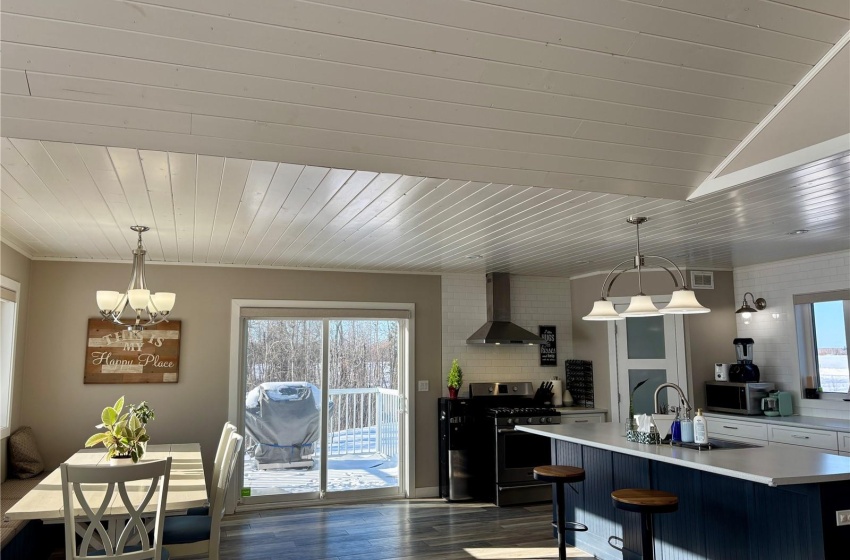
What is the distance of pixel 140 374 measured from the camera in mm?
5711

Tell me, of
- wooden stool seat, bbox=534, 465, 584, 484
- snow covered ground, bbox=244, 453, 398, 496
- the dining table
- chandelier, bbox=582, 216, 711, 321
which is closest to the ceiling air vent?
chandelier, bbox=582, 216, 711, 321

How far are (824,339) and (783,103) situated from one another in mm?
3554

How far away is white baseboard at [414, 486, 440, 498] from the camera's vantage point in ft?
21.3

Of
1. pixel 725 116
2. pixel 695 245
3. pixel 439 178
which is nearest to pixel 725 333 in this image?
pixel 695 245

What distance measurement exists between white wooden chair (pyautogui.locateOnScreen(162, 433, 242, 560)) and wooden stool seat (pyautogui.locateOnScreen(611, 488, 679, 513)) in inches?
89.5

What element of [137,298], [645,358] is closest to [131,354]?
[137,298]

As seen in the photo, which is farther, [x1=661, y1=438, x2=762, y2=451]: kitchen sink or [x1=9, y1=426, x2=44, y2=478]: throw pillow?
[x1=9, y1=426, x2=44, y2=478]: throw pillow

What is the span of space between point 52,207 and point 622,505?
3.80m

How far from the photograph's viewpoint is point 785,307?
19.2ft

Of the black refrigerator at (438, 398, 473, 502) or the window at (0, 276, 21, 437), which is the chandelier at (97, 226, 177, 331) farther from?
the black refrigerator at (438, 398, 473, 502)

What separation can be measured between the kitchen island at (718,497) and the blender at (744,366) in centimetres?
177

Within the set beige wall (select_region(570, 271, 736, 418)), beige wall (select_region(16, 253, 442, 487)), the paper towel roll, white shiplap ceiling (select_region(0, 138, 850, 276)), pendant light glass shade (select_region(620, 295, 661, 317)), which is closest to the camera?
white shiplap ceiling (select_region(0, 138, 850, 276))

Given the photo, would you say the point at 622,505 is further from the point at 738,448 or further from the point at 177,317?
the point at 177,317

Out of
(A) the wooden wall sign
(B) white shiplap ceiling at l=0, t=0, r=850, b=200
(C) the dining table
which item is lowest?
(C) the dining table
